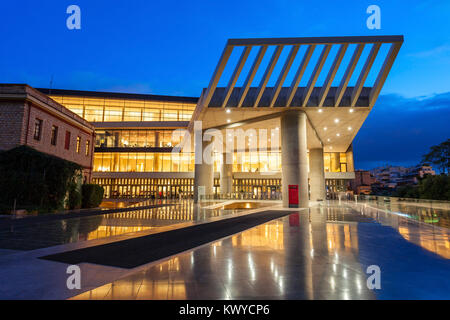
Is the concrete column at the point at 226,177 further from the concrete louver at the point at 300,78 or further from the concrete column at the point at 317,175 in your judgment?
the concrete louver at the point at 300,78

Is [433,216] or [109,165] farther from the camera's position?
[109,165]

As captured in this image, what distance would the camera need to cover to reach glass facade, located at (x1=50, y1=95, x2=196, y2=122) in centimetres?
5225

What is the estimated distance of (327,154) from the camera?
58.4m

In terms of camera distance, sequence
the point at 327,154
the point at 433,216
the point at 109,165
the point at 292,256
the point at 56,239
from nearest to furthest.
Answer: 1. the point at 292,256
2. the point at 56,239
3. the point at 433,216
4. the point at 109,165
5. the point at 327,154

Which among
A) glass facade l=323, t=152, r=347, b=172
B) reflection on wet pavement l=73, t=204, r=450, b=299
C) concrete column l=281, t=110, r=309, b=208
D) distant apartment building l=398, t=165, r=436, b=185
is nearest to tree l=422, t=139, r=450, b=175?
glass facade l=323, t=152, r=347, b=172

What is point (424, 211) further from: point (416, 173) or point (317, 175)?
point (416, 173)

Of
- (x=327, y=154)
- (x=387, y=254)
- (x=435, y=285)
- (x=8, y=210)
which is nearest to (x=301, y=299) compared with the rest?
(x=435, y=285)

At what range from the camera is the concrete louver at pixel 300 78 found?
16938mm

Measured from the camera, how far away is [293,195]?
22.8 metres

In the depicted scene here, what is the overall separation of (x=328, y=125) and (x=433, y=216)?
1722 centimetres

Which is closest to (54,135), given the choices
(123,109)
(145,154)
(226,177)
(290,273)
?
(290,273)

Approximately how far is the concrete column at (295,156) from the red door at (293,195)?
287 millimetres

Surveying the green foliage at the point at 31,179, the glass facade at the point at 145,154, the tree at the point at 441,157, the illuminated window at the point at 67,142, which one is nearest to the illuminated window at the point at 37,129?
the green foliage at the point at 31,179

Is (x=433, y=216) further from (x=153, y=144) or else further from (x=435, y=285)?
(x=153, y=144)
